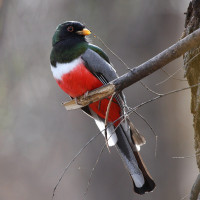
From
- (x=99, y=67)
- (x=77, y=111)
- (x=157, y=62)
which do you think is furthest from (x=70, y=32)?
(x=77, y=111)

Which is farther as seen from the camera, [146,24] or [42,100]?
[42,100]

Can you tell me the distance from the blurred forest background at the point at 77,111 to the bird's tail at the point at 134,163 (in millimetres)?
2432

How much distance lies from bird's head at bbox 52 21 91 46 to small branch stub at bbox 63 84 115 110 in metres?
0.63

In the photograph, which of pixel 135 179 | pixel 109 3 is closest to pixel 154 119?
pixel 109 3

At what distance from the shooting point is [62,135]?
28.9ft

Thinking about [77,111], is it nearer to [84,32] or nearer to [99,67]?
[84,32]

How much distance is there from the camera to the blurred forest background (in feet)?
23.8

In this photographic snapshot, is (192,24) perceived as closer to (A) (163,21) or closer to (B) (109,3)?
(A) (163,21)

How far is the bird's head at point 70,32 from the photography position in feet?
16.0

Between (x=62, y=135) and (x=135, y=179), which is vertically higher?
(x=135, y=179)

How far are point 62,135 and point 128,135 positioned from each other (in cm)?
441

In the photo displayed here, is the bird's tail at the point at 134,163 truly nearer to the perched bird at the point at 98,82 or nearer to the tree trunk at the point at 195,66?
the perched bird at the point at 98,82

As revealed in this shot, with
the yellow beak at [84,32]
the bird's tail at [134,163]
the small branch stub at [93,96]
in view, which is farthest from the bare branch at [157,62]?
the yellow beak at [84,32]

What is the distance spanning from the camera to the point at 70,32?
4922 mm
